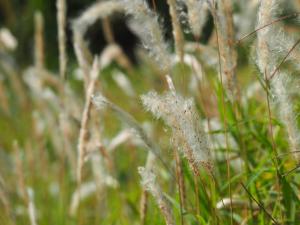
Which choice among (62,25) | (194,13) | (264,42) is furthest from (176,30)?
(62,25)

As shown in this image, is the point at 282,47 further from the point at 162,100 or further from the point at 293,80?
the point at 162,100

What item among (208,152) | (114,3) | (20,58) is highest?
(20,58)

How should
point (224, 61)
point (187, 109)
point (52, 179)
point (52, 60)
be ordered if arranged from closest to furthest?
point (187, 109) < point (224, 61) < point (52, 179) < point (52, 60)

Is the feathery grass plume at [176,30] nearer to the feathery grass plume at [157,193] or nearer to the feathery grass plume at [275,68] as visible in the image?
the feathery grass plume at [275,68]

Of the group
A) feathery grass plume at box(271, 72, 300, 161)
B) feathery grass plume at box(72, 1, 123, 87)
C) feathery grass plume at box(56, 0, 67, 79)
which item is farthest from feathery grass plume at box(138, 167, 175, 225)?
feathery grass plume at box(56, 0, 67, 79)

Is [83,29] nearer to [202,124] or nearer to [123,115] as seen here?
[202,124]

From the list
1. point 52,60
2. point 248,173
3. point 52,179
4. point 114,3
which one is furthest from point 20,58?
point 248,173
